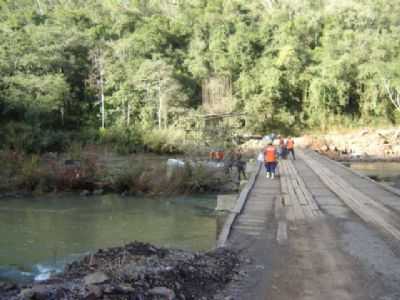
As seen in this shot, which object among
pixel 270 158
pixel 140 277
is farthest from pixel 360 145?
pixel 140 277

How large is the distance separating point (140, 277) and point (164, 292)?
45 centimetres

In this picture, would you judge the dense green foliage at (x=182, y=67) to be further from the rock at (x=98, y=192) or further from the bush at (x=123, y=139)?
the rock at (x=98, y=192)

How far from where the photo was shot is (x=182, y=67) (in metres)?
43.5

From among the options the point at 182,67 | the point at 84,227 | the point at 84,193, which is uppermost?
the point at 182,67

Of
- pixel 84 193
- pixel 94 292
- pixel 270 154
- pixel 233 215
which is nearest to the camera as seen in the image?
pixel 94 292

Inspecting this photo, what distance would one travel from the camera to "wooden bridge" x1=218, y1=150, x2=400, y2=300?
483 cm

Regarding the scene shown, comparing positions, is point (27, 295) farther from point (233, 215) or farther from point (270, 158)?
point (270, 158)

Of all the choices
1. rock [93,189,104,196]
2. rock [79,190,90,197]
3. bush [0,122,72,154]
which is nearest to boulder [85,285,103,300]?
rock [79,190,90,197]

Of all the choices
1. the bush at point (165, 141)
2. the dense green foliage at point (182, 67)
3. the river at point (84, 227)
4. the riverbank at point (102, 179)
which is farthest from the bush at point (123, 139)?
the river at point (84, 227)

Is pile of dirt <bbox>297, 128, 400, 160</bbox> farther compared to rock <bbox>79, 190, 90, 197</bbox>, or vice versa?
pile of dirt <bbox>297, 128, 400, 160</bbox>

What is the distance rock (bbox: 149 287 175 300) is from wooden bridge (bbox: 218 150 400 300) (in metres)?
0.70

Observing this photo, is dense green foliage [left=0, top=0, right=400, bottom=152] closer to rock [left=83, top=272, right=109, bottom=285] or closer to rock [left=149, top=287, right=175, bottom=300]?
rock [left=83, top=272, right=109, bottom=285]

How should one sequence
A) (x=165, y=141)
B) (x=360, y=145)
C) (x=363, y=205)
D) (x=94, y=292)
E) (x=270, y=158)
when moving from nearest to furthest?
(x=94, y=292) → (x=363, y=205) → (x=270, y=158) → (x=165, y=141) → (x=360, y=145)

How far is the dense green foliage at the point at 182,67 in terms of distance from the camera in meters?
32.3
